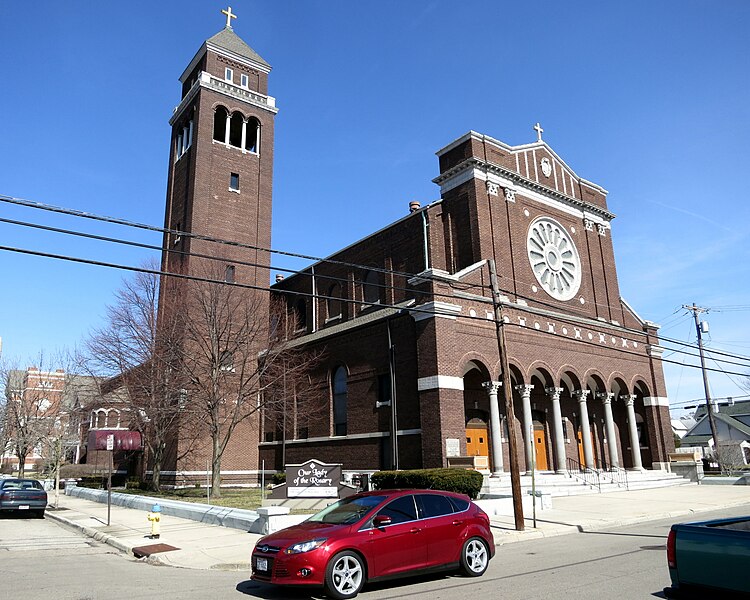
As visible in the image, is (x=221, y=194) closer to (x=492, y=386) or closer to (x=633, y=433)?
(x=492, y=386)

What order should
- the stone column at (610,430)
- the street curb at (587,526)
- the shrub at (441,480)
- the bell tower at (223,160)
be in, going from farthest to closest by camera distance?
the bell tower at (223,160) → the stone column at (610,430) → the shrub at (441,480) → the street curb at (587,526)

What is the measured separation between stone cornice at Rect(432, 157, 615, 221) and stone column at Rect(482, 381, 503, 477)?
1101 cm

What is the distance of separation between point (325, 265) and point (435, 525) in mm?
32028

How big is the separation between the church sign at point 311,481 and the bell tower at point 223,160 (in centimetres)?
1973

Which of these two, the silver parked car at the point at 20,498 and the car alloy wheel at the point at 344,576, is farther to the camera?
the silver parked car at the point at 20,498

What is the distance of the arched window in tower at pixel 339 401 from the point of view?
1320 inches

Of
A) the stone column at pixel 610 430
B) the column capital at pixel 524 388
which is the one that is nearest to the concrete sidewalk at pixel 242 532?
the stone column at pixel 610 430

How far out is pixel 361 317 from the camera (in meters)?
33.1

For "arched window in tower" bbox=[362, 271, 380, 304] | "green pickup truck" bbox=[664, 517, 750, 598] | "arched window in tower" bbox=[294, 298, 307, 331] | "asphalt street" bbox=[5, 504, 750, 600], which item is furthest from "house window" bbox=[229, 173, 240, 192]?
"green pickup truck" bbox=[664, 517, 750, 598]

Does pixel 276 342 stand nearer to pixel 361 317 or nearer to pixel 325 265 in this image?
pixel 361 317

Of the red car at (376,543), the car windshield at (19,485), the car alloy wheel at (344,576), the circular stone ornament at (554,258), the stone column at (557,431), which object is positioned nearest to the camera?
the car alloy wheel at (344,576)

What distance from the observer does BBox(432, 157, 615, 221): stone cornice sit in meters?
31.9

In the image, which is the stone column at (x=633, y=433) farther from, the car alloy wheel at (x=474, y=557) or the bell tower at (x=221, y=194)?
the car alloy wheel at (x=474, y=557)

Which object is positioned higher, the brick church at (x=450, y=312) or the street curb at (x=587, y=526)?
the brick church at (x=450, y=312)
